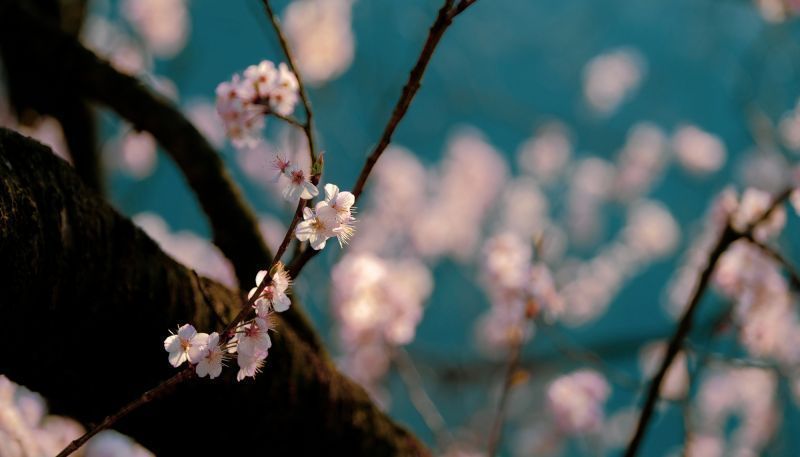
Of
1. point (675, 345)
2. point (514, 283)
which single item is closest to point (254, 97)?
point (675, 345)

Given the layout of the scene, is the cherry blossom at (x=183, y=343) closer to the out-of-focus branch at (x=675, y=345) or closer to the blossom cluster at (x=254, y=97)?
the blossom cluster at (x=254, y=97)

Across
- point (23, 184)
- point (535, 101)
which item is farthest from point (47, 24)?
point (535, 101)

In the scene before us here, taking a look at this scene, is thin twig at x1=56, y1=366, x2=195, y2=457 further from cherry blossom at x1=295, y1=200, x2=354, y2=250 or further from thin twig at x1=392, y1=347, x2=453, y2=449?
thin twig at x1=392, y1=347, x2=453, y2=449

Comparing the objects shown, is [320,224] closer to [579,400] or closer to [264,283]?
[264,283]

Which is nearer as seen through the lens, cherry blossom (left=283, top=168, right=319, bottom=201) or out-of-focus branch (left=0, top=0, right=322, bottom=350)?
cherry blossom (left=283, top=168, right=319, bottom=201)

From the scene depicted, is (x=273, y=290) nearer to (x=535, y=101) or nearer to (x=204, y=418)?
(x=204, y=418)

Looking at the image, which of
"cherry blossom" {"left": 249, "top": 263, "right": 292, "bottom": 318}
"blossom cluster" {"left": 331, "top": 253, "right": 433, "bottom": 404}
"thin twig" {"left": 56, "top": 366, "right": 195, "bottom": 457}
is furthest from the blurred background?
"thin twig" {"left": 56, "top": 366, "right": 195, "bottom": 457}
